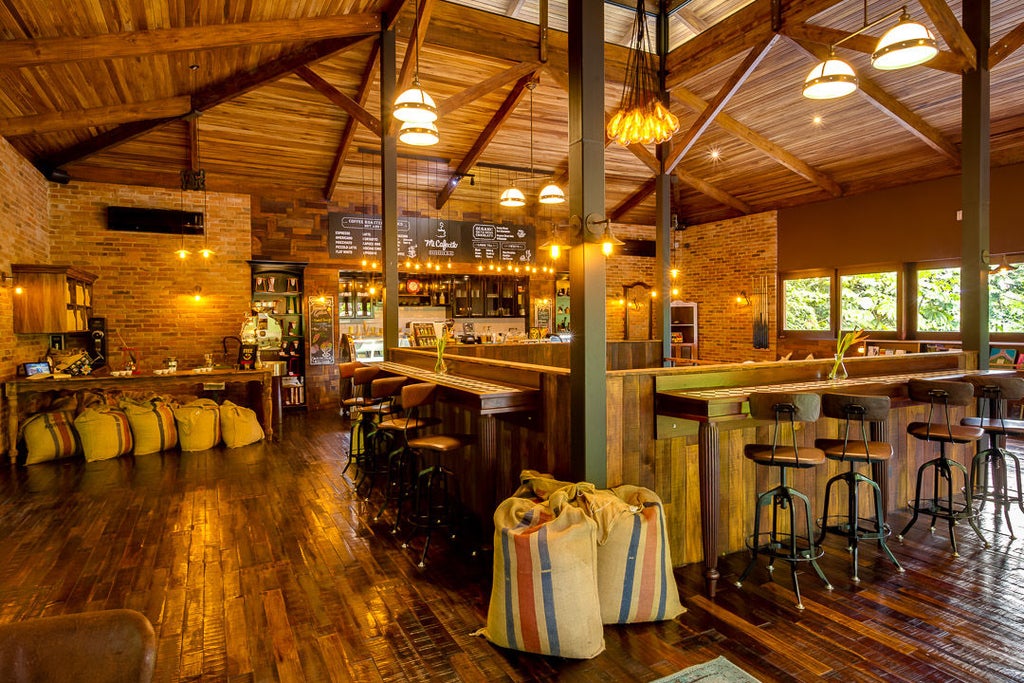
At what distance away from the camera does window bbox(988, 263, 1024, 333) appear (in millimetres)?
7617

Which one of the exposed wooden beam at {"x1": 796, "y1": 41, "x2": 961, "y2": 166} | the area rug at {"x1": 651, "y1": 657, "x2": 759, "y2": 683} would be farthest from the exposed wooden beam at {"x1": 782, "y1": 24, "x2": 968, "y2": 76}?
the area rug at {"x1": 651, "y1": 657, "x2": 759, "y2": 683}

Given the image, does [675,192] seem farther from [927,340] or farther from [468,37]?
[468,37]

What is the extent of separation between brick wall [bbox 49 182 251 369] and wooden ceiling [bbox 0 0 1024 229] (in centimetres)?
38

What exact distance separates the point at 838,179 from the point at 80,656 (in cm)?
1125

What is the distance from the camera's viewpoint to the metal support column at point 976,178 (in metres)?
5.04

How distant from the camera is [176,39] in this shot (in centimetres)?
526

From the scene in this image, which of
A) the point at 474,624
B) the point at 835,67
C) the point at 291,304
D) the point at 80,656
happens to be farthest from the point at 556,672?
the point at 291,304

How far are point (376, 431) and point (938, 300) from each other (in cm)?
871

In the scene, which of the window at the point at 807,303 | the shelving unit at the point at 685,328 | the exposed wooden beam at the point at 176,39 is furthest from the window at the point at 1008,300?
the exposed wooden beam at the point at 176,39

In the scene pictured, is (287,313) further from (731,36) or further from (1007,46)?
(1007,46)

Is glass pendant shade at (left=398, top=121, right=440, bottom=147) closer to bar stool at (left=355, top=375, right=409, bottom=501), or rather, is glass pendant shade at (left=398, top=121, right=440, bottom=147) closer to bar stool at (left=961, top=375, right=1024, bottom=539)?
bar stool at (left=355, top=375, right=409, bottom=501)

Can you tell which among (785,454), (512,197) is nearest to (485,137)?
(512,197)

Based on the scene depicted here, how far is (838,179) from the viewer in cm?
964

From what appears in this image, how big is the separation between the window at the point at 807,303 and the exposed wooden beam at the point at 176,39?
860cm
